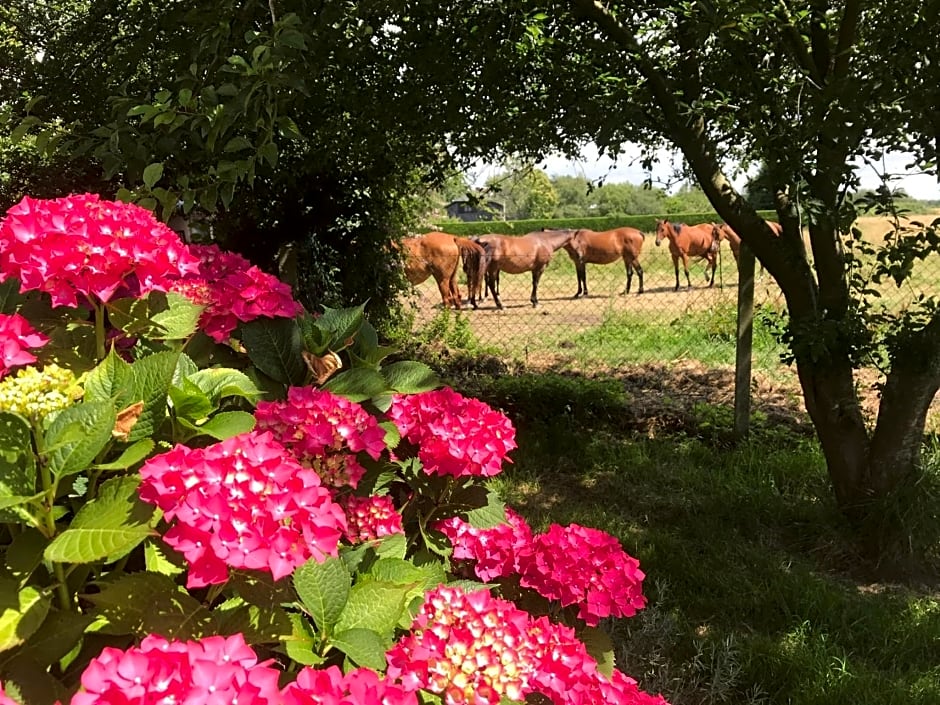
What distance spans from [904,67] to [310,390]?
2.41 meters

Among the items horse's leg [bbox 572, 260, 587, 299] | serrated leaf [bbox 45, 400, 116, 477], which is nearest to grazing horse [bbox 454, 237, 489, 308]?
horse's leg [bbox 572, 260, 587, 299]

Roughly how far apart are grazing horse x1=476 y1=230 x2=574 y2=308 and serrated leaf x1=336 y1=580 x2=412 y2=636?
9.30m

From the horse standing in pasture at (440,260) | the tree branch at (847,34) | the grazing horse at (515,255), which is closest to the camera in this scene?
the tree branch at (847,34)

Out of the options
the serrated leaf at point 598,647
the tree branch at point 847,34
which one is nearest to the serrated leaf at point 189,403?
the serrated leaf at point 598,647

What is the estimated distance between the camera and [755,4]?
259 centimetres

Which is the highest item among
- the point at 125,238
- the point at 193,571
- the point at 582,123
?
the point at 582,123

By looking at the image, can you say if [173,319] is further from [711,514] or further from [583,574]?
[711,514]

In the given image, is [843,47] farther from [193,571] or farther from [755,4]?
[193,571]

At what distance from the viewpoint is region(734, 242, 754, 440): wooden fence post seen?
4562 millimetres

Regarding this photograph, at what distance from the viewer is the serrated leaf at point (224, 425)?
109 centimetres

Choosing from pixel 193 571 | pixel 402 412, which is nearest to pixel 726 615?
pixel 402 412

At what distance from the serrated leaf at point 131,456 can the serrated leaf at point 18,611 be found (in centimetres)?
15

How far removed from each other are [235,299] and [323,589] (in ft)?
2.00

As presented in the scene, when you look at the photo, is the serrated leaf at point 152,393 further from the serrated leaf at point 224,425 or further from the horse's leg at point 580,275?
the horse's leg at point 580,275
